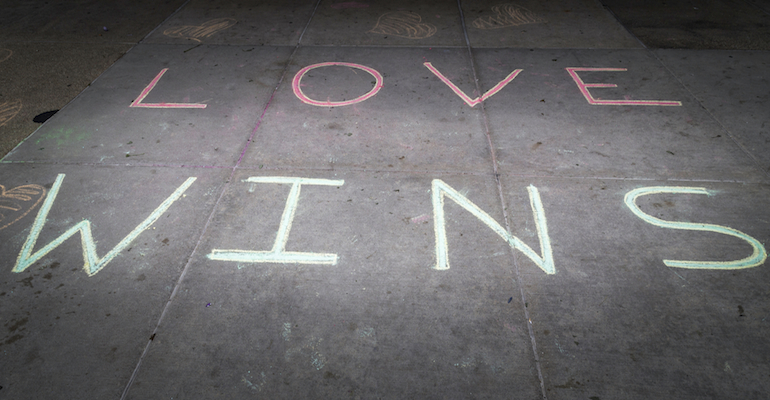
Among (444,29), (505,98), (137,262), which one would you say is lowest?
(137,262)

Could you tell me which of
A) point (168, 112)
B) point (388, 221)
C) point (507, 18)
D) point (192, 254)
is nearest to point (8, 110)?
point (168, 112)

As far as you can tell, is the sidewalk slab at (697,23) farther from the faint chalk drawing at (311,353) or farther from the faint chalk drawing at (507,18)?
the faint chalk drawing at (311,353)

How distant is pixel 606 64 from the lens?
16.8 feet

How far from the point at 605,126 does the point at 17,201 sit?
5.55 meters

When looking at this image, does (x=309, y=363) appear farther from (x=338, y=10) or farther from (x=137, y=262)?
(x=338, y=10)

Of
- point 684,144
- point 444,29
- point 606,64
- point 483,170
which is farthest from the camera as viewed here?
point 444,29

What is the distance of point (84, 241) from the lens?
3018 millimetres

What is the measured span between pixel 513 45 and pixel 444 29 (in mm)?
1130

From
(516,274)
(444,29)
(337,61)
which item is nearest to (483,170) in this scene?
(516,274)

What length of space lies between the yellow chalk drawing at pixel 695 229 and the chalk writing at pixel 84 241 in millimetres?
3874

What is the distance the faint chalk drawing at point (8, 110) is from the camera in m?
4.34

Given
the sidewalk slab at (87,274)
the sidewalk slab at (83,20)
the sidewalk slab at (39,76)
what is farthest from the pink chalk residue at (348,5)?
the sidewalk slab at (87,274)

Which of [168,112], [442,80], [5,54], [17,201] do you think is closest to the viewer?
[17,201]

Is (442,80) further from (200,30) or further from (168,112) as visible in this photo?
(200,30)
